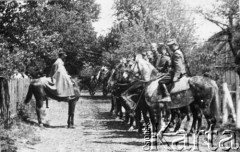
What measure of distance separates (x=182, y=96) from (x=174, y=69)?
3.42ft

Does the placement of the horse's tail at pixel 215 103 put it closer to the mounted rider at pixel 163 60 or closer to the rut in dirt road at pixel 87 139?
the mounted rider at pixel 163 60

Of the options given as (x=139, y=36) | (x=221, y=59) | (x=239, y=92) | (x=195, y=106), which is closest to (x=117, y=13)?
(x=139, y=36)

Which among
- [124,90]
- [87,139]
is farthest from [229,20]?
[87,139]

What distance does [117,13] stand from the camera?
50375 millimetres

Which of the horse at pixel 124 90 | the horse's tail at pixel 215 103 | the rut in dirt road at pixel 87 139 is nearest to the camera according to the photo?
the rut in dirt road at pixel 87 139

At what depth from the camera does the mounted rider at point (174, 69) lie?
11805mm

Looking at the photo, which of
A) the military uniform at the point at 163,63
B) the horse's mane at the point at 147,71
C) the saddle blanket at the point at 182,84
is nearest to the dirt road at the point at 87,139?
the saddle blanket at the point at 182,84

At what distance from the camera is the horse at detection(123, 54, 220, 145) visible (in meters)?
12.1

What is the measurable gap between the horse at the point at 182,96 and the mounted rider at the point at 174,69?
0.59ft

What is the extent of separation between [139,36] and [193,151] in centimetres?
2148

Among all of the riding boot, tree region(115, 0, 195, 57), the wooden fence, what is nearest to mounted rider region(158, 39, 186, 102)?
the riding boot

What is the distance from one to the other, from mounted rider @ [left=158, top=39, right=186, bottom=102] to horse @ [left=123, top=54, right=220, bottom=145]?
179 millimetres

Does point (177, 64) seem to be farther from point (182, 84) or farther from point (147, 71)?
point (147, 71)

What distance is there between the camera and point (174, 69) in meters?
11.9
